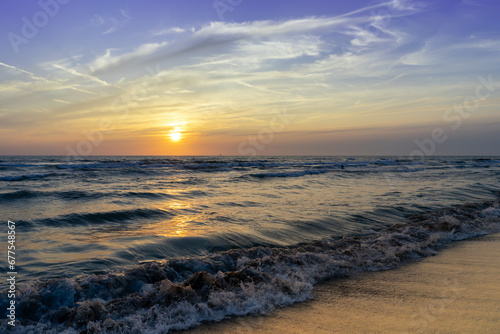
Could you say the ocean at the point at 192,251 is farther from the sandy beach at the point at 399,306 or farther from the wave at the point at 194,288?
the sandy beach at the point at 399,306

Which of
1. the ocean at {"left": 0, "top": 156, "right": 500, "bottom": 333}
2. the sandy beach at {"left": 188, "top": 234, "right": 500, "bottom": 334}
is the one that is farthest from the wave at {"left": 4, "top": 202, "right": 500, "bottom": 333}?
the sandy beach at {"left": 188, "top": 234, "right": 500, "bottom": 334}

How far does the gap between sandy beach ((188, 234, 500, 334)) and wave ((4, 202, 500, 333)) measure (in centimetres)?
31

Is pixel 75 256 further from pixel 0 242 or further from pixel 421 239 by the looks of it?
pixel 421 239

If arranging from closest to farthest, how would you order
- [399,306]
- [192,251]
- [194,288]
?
[399,306]
[194,288]
[192,251]

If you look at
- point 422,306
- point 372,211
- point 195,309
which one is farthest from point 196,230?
point 372,211

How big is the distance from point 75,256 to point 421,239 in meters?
8.15

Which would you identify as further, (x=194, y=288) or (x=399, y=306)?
(x=194, y=288)

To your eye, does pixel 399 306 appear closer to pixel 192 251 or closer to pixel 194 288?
pixel 194 288

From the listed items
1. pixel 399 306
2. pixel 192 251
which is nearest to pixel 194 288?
pixel 192 251

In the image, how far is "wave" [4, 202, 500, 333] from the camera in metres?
3.97

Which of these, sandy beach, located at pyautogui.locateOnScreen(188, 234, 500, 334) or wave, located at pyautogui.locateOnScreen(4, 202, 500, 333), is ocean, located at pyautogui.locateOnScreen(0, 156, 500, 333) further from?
sandy beach, located at pyautogui.locateOnScreen(188, 234, 500, 334)

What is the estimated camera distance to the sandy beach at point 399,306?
12.3ft

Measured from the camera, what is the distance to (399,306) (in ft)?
14.1

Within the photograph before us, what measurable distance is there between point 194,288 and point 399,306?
2972 mm
